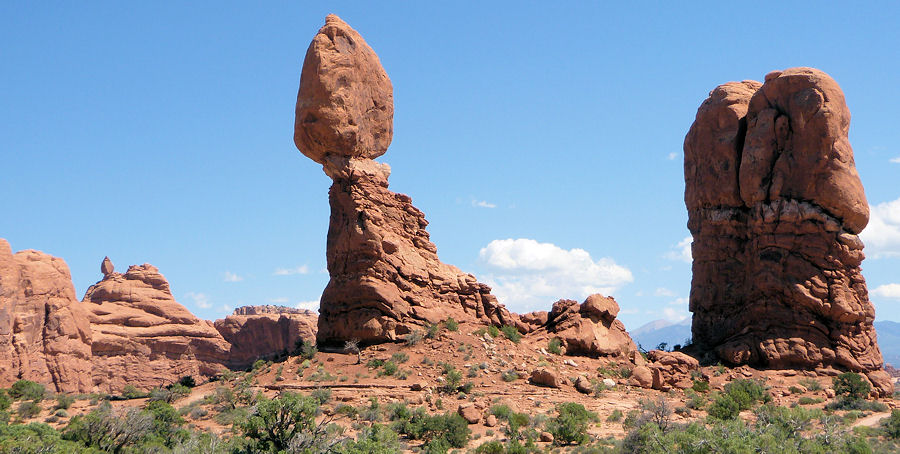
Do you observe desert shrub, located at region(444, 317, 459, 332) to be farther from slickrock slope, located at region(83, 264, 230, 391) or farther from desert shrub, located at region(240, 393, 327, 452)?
slickrock slope, located at region(83, 264, 230, 391)

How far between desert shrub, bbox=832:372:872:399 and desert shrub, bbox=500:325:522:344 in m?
11.4

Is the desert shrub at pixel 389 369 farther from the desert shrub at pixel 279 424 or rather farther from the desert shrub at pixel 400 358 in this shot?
the desert shrub at pixel 279 424

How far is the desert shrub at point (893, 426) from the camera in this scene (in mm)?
22062

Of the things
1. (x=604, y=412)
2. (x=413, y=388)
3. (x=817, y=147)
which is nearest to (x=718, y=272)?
(x=817, y=147)

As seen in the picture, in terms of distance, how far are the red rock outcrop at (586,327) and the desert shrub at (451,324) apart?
3.49 m

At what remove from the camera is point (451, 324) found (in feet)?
98.5

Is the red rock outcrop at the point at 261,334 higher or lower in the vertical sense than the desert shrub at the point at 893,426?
higher

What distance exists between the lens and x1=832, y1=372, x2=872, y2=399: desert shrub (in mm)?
29031

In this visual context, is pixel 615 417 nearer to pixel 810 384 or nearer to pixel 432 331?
pixel 432 331

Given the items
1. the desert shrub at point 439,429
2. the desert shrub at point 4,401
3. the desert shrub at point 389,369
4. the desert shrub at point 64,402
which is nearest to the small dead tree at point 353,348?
the desert shrub at point 389,369

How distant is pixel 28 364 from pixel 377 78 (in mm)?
20344

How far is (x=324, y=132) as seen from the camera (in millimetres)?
30234

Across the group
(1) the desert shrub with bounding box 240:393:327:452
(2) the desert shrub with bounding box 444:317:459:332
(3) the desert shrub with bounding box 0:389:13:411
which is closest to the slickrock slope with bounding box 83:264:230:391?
(3) the desert shrub with bounding box 0:389:13:411

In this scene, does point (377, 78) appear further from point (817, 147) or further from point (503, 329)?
point (817, 147)
